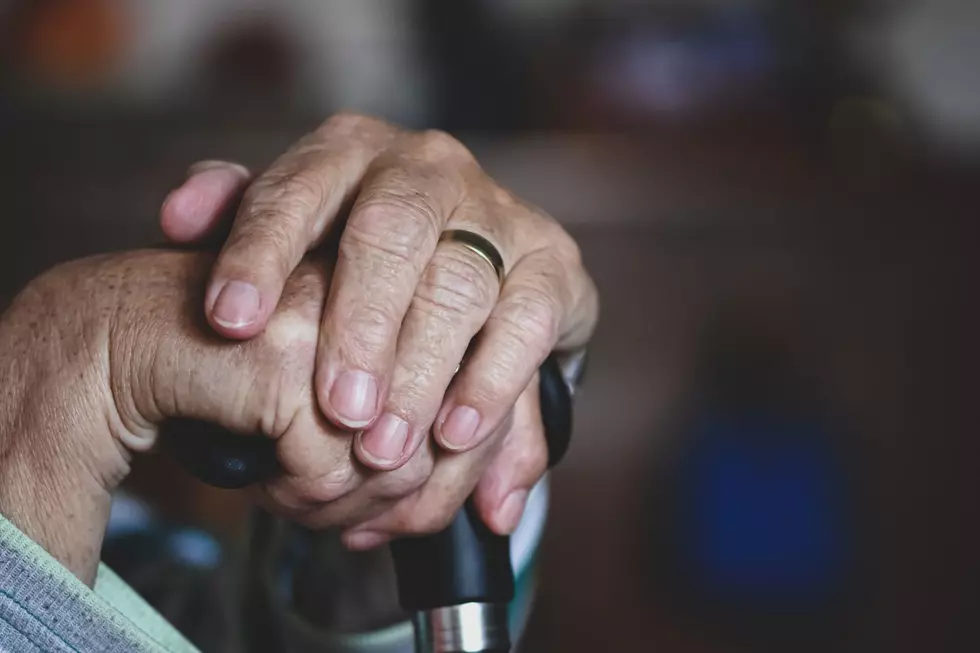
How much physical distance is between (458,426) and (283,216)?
0.12 m

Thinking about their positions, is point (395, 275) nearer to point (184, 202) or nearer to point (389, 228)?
point (389, 228)

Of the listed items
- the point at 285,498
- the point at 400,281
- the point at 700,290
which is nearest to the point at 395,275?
the point at 400,281

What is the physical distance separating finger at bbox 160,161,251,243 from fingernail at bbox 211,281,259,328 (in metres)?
0.11

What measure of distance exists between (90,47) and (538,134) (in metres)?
0.82

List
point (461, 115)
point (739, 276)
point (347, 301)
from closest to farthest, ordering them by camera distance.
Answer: point (347, 301) < point (739, 276) < point (461, 115)

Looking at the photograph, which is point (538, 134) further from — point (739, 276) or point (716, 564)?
point (716, 564)

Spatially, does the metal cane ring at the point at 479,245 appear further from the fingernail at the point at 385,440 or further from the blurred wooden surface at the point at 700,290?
the blurred wooden surface at the point at 700,290

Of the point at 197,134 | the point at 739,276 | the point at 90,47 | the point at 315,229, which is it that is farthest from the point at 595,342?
the point at 315,229

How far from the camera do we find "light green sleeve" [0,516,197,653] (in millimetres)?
415

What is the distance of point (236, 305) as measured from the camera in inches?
16.8

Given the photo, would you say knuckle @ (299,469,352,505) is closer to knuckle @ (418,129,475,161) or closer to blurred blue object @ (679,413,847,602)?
knuckle @ (418,129,475,161)

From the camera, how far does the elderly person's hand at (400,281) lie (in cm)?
44

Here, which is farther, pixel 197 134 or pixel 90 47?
pixel 90 47

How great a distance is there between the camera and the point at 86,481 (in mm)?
479
